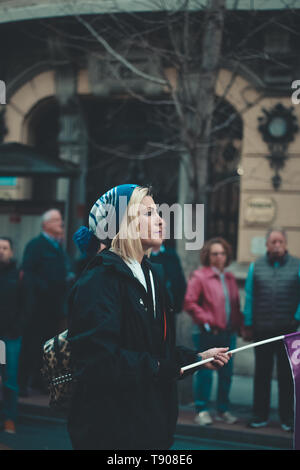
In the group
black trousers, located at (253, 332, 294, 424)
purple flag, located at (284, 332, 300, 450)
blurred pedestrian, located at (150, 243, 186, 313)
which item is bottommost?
black trousers, located at (253, 332, 294, 424)

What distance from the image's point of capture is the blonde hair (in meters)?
2.78

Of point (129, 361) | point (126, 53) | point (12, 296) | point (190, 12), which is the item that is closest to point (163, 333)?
point (129, 361)

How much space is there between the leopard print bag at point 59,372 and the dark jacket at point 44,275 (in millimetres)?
4850

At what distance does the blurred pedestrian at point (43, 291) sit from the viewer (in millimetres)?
7727

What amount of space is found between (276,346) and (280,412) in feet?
2.21

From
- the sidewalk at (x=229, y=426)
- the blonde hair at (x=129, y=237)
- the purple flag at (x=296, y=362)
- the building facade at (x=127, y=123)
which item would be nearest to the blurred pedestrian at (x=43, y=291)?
the sidewalk at (x=229, y=426)

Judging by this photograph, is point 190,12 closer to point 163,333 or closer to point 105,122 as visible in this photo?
point 105,122

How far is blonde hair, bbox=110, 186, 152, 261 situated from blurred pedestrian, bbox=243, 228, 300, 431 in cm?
416

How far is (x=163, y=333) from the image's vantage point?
2.81 metres

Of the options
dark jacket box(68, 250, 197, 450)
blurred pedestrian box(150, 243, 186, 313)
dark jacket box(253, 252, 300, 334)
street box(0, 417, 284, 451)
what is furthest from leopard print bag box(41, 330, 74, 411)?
blurred pedestrian box(150, 243, 186, 313)

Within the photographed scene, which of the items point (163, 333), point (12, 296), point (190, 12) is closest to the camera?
point (163, 333)

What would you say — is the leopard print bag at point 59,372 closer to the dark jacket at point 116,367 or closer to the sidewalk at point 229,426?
the dark jacket at point 116,367

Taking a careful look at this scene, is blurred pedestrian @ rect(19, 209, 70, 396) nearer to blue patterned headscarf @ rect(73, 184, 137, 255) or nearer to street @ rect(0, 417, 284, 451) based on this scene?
street @ rect(0, 417, 284, 451)

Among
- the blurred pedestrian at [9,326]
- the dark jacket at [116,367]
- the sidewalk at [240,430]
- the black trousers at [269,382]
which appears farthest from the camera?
the black trousers at [269,382]
